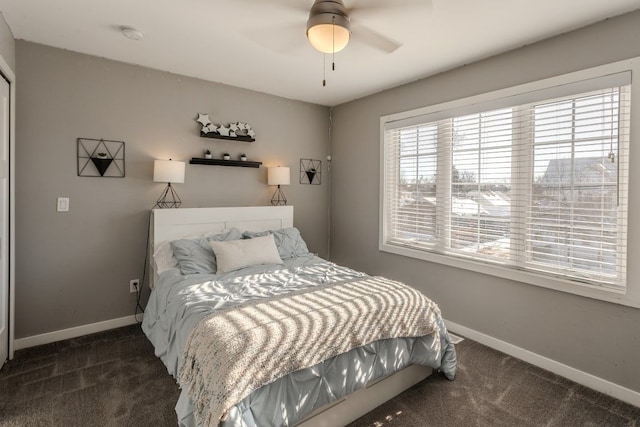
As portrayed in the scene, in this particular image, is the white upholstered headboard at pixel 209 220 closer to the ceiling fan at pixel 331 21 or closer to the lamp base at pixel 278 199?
the lamp base at pixel 278 199

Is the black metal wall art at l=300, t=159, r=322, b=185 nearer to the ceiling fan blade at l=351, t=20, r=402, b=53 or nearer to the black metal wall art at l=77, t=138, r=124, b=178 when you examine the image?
the black metal wall art at l=77, t=138, r=124, b=178

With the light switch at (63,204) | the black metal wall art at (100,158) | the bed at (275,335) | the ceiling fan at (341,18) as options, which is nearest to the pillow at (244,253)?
the bed at (275,335)

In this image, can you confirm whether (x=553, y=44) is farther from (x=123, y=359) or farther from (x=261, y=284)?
(x=123, y=359)

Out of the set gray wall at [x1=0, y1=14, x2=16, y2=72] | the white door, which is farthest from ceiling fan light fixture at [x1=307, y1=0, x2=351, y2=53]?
the white door

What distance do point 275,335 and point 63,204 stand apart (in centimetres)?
247

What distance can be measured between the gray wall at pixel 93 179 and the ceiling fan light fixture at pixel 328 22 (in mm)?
2102

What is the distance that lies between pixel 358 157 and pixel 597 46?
2444 millimetres

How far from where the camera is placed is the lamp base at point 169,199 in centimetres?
339

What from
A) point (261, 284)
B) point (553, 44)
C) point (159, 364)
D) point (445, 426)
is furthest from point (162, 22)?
point (445, 426)

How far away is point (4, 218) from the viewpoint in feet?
8.09

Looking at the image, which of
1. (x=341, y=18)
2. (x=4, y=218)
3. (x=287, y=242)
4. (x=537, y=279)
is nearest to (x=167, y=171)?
(x=4, y=218)

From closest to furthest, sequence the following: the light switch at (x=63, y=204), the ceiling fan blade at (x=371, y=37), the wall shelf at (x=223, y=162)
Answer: the ceiling fan blade at (x=371, y=37), the light switch at (x=63, y=204), the wall shelf at (x=223, y=162)

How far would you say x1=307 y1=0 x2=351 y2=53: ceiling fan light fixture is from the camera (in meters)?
1.82

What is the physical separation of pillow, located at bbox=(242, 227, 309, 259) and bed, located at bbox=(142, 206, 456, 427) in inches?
8.8
